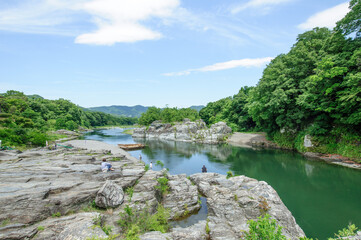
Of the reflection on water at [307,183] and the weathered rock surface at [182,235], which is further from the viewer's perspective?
the reflection on water at [307,183]

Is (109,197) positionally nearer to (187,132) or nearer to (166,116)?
(187,132)

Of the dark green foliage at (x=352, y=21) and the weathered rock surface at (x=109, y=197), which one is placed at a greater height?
the dark green foliage at (x=352, y=21)

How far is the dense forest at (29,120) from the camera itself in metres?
34.8

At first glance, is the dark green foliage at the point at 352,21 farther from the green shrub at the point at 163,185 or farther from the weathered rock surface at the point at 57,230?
the weathered rock surface at the point at 57,230

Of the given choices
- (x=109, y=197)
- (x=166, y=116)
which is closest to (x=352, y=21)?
(x=109, y=197)

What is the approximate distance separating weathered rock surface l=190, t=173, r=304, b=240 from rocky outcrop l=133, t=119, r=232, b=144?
4217 centimetres

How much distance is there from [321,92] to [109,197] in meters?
36.1

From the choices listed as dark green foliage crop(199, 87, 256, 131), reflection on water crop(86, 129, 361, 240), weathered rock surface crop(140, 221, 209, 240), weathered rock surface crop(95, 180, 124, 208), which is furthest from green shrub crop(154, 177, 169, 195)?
dark green foliage crop(199, 87, 256, 131)

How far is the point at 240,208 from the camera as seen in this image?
1474 cm

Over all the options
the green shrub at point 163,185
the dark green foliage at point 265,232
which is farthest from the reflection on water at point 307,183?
the green shrub at point 163,185

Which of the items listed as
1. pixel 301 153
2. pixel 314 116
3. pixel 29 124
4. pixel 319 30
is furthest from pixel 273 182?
pixel 29 124

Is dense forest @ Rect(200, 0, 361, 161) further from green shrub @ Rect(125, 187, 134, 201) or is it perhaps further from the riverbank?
green shrub @ Rect(125, 187, 134, 201)

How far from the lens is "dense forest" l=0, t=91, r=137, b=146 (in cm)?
3484

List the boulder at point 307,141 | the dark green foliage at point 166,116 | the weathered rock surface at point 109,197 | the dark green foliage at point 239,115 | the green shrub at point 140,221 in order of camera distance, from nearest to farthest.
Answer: the green shrub at point 140,221
the weathered rock surface at point 109,197
the boulder at point 307,141
the dark green foliage at point 239,115
the dark green foliage at point 166,116
